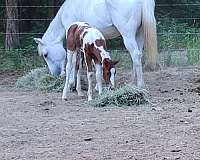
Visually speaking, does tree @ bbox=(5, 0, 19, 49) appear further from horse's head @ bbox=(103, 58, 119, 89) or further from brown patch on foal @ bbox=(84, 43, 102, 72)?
horse's head @ bbox=(103, 58, 119, 89)

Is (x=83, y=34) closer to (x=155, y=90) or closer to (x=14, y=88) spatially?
(x=155, y=90)

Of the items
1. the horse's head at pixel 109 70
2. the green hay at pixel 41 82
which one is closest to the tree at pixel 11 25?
the green hay at pixel 41 82

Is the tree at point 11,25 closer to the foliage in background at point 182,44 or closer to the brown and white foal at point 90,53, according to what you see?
the foliage in background at point 182,44

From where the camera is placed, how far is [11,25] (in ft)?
41.8

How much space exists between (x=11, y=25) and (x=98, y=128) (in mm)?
7720

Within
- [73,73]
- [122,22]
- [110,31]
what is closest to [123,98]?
[73,73]

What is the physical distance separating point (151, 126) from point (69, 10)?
4030 mm

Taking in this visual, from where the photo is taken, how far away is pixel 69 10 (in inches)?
357

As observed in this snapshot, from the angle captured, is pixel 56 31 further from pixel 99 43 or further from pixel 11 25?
pixel 11 25

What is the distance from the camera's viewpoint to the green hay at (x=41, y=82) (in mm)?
8727

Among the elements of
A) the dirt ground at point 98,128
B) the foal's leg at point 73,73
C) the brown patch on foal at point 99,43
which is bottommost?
the dirt ground at point 98,128

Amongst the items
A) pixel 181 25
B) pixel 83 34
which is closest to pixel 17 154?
pixel 83 34

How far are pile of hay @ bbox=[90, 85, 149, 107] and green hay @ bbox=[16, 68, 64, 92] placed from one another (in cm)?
174

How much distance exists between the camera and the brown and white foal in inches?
277
